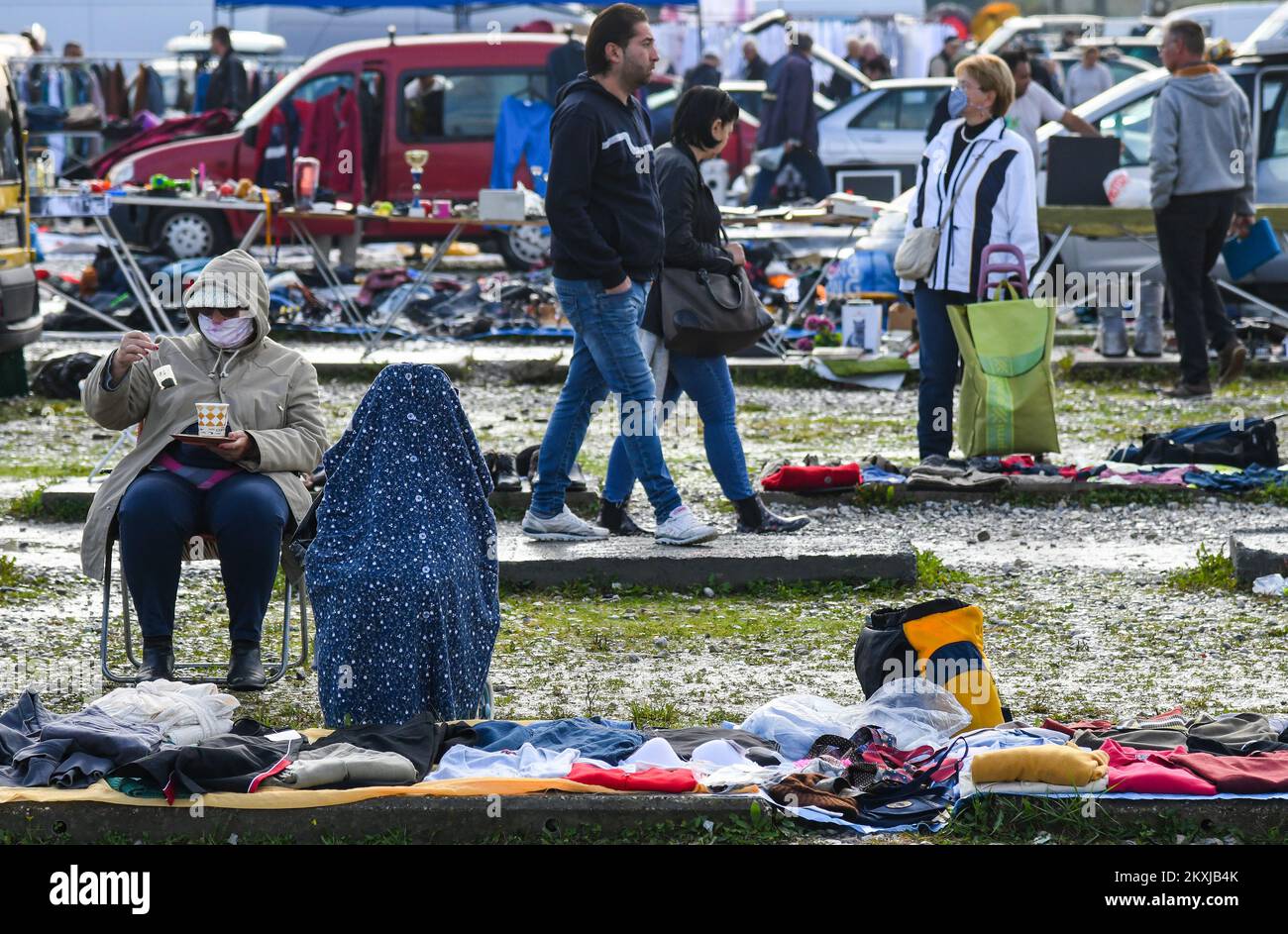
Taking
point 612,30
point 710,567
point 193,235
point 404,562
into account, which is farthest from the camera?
point 193,235

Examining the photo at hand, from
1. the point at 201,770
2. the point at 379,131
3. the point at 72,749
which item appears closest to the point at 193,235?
the point at 379,131

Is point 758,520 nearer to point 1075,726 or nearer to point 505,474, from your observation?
point 505,474

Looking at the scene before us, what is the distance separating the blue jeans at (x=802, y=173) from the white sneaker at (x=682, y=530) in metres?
10.9

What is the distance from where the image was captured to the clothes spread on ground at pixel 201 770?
14.2ft

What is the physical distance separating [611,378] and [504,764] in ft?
8.34

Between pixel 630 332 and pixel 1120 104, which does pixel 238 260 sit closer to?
pixel 630 332

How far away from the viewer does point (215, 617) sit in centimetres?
672

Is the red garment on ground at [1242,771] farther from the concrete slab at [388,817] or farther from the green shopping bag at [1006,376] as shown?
the green shopping bag at [1006,376]

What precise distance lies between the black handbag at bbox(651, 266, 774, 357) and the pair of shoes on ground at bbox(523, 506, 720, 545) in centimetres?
63

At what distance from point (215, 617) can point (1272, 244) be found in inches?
301

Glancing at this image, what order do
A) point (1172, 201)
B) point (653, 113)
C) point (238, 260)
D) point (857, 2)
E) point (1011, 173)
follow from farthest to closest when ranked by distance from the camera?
point (857, 2), point (653, 113), point (1172, 201), point (1011, 173), point (238, 260)

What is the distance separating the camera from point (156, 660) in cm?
565

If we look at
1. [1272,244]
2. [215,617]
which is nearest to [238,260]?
[215,617]

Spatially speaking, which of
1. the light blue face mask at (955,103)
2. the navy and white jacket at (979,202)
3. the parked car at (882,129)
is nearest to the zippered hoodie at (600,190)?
the navy and white jacket at (979,202)
